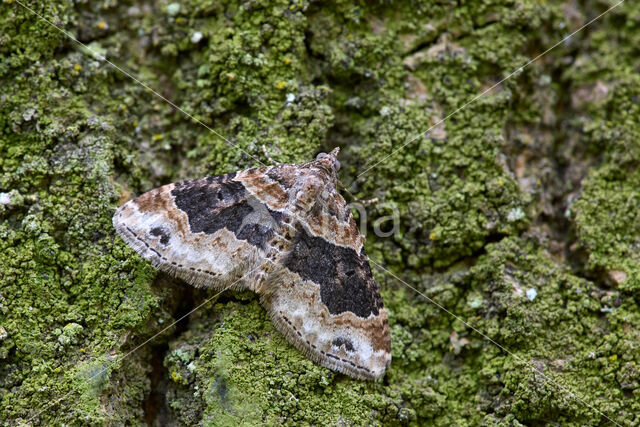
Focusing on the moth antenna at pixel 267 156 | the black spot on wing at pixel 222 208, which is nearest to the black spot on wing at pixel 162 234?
the black spot on wing at pixel 222 208

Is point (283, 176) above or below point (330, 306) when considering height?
above

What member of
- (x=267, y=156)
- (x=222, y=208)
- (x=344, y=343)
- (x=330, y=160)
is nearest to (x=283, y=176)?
(x=267, y=156)

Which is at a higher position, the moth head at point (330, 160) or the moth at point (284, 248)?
the moth head at point (330, 160)

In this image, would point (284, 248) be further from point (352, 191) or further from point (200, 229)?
point (352, 191)

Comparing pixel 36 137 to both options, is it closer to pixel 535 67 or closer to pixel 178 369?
pixel 178 369

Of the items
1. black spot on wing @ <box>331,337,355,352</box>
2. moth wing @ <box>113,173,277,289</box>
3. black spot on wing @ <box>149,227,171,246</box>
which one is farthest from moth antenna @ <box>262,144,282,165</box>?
black spot on wing @ <box>331,337,355,352</box>

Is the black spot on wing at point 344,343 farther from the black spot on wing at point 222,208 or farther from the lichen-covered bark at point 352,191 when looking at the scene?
the black spot on wing at point 222,208

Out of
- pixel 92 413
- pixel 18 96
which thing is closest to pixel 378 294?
→ pixel 92 413
